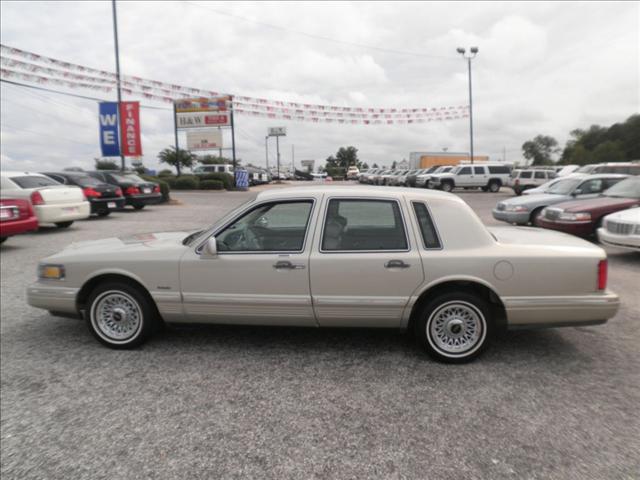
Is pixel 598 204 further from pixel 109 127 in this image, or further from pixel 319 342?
pixel 109 127

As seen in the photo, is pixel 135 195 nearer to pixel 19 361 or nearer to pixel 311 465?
pixel 19 361

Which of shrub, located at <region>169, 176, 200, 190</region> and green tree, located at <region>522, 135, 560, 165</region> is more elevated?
green tree, located at <region>522, 135, 560, 165</region>

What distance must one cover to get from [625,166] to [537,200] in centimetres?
1706

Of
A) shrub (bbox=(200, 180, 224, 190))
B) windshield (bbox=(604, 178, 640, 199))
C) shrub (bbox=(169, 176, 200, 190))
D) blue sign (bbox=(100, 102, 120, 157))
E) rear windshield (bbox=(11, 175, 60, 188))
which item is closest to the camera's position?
windshield (bbox=(604, 178, 640, 199))

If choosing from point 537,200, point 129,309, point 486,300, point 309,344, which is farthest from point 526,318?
point 537,200

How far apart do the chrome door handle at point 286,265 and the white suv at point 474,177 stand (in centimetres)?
2712


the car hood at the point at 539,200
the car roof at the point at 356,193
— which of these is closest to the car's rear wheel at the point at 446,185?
the car hood at the point at 539,200

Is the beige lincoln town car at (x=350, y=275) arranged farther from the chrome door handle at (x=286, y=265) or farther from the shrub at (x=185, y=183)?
the shrub at (x=185, y=183)

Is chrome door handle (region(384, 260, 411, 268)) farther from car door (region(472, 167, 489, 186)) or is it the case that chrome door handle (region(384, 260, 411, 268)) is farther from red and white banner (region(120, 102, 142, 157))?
car door (region(472, 167, 489, 186))

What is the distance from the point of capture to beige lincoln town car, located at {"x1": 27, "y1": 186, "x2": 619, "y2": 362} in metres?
3.52

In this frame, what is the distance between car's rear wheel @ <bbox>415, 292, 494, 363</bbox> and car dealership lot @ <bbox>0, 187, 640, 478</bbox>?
143 mm

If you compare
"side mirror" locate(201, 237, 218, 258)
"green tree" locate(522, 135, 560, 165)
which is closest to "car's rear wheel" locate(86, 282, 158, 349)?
"side mirror" locate(201, 237, 218, 258)

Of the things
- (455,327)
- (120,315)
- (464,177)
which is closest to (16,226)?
(120,315)

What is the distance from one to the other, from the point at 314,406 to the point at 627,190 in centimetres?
963
